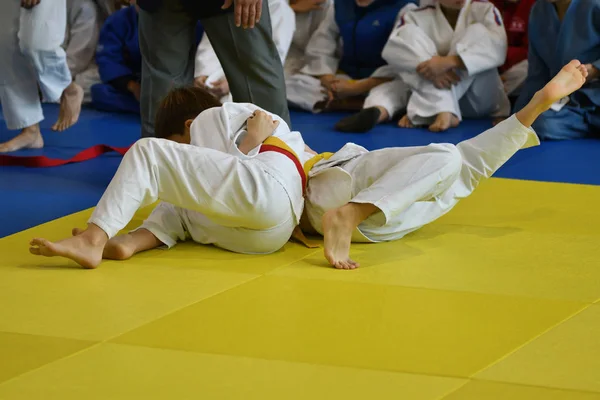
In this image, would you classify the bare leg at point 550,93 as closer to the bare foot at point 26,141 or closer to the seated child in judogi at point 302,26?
the bare foot at point 26,141

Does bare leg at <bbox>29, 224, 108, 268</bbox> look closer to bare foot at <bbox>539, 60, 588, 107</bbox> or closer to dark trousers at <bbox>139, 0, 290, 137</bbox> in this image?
dark trousers at <bbox>139, 0, 290, 137</bbox>

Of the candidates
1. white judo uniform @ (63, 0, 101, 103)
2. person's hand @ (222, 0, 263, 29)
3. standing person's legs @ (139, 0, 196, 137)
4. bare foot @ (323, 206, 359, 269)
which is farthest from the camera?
white judo uniform @ (63, 0, 101, 103)

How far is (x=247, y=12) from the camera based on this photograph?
12.4ft

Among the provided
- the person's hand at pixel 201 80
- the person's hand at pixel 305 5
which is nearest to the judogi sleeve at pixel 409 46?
the person's hand at pixel 305 5

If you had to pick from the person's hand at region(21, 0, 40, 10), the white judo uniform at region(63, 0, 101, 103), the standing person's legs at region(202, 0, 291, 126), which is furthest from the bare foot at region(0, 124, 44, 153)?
the white judo uniform at region(63, 0, 101, 103)

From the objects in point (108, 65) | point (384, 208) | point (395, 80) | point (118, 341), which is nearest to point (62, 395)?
point (118, 341)

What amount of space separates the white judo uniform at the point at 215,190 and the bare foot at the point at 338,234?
0.52ft

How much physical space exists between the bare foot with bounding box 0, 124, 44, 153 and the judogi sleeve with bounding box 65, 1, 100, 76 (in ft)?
6.62

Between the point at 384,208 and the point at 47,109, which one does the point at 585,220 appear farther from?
the point at 47,109

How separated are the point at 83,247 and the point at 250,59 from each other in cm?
148

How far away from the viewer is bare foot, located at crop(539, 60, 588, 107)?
10.3ft

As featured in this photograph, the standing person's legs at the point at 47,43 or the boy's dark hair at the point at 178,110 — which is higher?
the boy's dark hair at the point at 178,110

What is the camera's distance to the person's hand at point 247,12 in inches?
148

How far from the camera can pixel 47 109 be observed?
6641 mm
